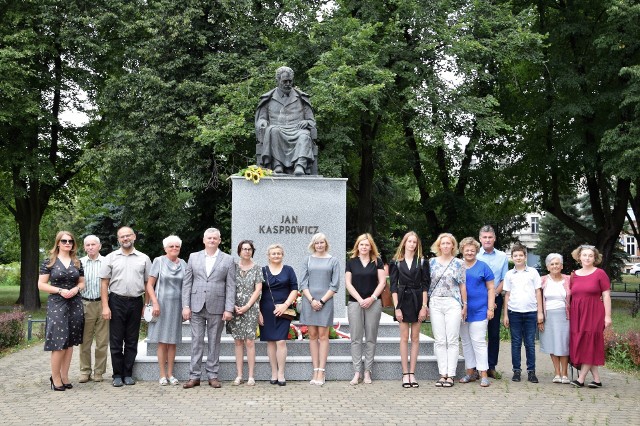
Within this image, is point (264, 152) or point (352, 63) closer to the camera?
point (264, 152)

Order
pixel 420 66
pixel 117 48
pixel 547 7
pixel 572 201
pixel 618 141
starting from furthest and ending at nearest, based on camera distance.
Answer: pixel 572 201
pixel 547 7
pixel 117 48
pixel 420 66
pixel 618 141

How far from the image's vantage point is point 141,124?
20.5 metres

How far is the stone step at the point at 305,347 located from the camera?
30.4ft

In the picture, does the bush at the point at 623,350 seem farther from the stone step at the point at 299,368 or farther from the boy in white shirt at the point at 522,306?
the stone step at the point at 299,368


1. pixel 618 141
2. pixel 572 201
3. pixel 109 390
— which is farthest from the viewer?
pixel 572 201

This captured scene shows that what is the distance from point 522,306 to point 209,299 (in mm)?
3808

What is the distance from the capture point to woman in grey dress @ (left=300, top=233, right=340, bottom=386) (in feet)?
28.1

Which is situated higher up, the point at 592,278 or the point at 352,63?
the point at 352,63

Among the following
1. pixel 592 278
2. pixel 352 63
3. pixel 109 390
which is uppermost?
pixel 352 63

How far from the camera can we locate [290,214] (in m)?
10.8

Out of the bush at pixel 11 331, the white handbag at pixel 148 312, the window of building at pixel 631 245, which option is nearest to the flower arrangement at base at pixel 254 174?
the white handbag at pixel 148 312

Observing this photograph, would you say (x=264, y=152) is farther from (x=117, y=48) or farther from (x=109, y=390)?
(x=117, y=48)

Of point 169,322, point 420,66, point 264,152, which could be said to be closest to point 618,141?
point 420,66

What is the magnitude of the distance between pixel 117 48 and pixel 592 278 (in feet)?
58.5
